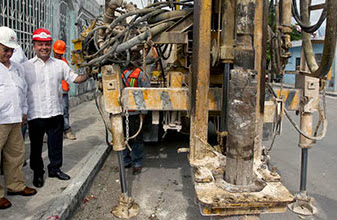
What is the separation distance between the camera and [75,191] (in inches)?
139

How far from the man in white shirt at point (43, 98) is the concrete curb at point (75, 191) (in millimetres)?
284

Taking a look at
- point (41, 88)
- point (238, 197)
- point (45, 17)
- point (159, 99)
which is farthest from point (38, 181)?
point (45, 17)

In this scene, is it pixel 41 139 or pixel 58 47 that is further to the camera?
pixel 58 47

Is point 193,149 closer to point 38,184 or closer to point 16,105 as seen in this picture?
point 16,105

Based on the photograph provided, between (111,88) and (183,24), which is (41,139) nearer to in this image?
(111,88)

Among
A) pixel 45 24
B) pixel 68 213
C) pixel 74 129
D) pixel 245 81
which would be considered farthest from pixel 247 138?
pixel 45 24

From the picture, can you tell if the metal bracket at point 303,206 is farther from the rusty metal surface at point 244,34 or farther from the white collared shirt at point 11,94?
the white collared shirt at point 11,94

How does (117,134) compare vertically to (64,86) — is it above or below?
below

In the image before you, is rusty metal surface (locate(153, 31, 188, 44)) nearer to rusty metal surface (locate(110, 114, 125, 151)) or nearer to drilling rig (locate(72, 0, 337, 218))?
drilling rig (locate(72, 0, 337, 218))

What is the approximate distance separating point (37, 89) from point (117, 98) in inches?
48.9

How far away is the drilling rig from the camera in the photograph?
1722 mm

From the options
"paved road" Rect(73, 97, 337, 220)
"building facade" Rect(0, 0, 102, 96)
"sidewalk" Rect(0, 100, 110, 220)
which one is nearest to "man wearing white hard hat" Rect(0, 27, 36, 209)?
"sidewalk" Rect(0, 100, 110, 220)

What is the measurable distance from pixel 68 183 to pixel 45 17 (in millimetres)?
5498

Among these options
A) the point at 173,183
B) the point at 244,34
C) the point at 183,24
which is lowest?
the point at 173,183
